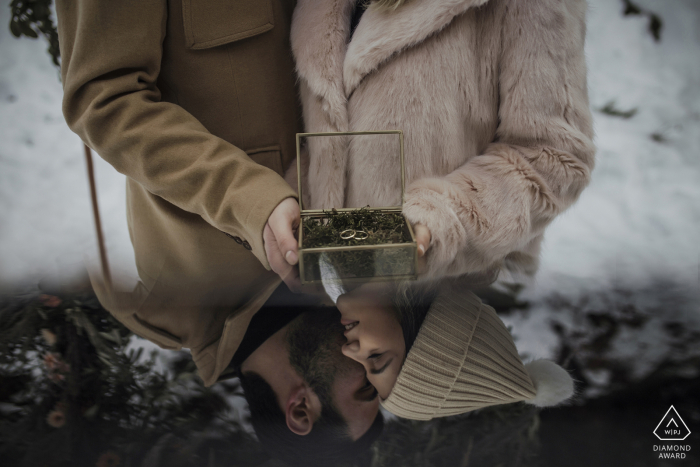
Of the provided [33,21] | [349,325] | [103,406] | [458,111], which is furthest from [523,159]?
[33,21]

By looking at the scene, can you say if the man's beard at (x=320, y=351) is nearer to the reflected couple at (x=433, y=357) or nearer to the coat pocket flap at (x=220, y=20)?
the reflected couple at (x=433, y=357)

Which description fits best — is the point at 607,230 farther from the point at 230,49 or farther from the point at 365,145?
the point at 230,49

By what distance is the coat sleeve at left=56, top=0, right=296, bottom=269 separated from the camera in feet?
1.93

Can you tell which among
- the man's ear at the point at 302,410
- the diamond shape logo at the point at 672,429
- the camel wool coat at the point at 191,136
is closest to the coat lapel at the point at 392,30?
the camel wool coat at the point at 191,136

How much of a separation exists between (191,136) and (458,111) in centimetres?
39

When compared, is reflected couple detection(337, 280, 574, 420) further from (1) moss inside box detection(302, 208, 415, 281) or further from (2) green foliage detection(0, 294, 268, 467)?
(2) green foliage detection(0, 294, 268, 467)

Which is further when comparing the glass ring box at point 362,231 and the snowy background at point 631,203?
the snowy background at point 631,203

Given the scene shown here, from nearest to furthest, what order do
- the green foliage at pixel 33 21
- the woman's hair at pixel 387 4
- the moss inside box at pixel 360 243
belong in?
the moss inside box at pixel 360 243, the woman's hair at pixel 387 4, the green foliage at pixel 33 21

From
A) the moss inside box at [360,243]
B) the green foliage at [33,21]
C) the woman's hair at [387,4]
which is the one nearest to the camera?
the moss inside box at [360,243]

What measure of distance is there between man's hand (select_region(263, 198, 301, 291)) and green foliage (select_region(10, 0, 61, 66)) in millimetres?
566

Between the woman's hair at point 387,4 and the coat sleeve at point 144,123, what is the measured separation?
0.94ft

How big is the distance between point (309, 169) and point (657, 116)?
579 millimetres

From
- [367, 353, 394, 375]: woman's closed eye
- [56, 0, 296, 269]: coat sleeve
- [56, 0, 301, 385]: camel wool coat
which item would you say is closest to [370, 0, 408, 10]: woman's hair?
[56, 0, 301, 385]: camel wool coat

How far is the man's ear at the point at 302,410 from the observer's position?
68cm
